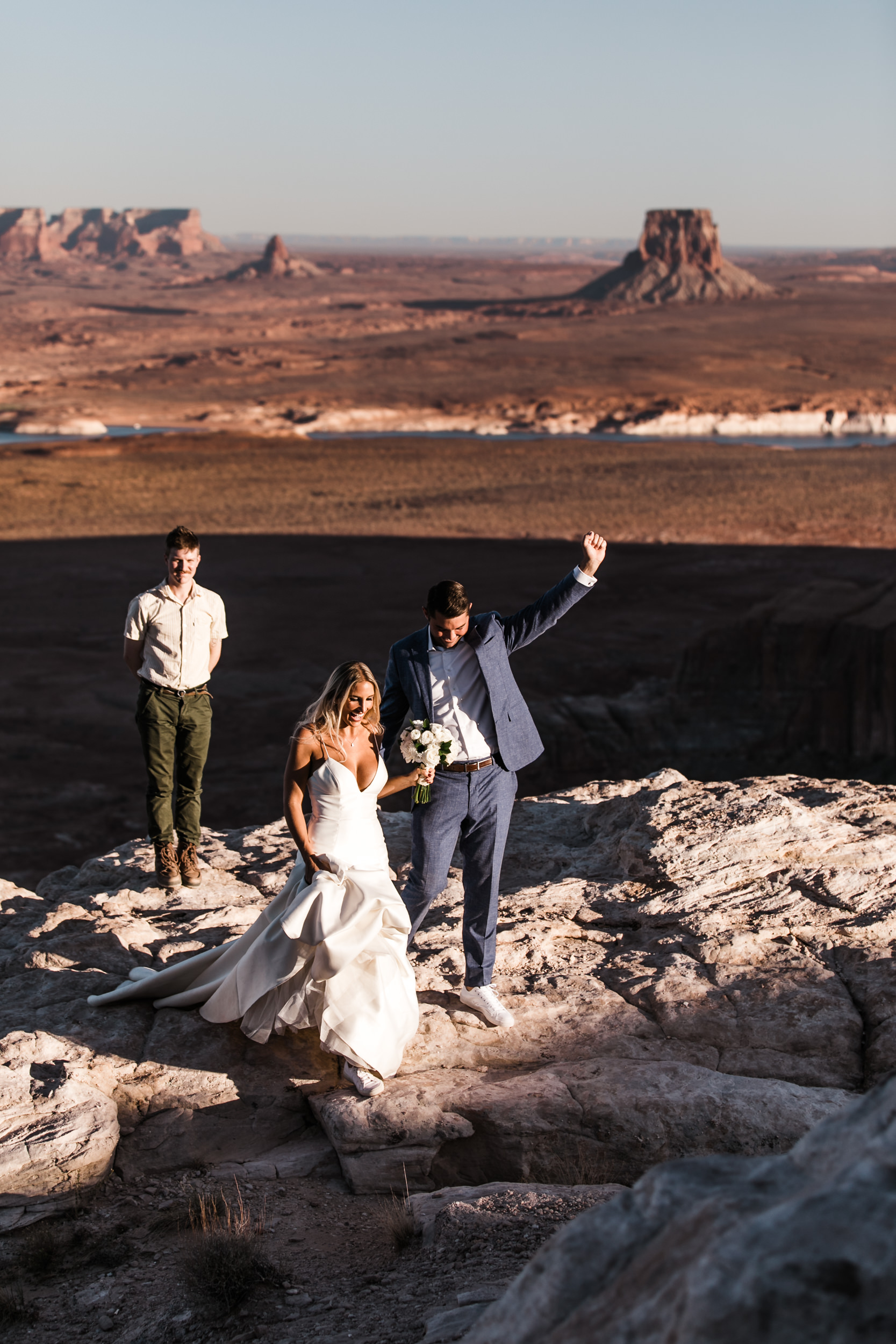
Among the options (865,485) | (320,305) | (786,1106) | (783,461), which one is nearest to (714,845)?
(786,1106)

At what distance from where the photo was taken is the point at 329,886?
463cm

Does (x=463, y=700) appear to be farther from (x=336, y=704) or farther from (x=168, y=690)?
(x=168, y=690)

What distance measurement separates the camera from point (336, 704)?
15.1ft

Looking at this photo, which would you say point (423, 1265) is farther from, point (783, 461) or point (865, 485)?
point (783, 461)

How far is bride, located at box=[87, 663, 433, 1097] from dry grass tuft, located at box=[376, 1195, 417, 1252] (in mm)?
565

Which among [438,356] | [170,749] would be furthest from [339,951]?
[438,356]

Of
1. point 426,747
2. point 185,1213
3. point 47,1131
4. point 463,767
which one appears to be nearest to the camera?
point 185,1213

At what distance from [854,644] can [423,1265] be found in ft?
41.3

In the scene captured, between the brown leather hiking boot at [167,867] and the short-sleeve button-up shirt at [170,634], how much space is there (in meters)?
1.07

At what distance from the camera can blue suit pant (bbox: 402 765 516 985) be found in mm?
4902

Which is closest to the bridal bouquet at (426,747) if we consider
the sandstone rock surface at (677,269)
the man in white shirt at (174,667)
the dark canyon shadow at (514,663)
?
the man in white shirt at (174,667)

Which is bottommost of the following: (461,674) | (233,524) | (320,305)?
(233,524)

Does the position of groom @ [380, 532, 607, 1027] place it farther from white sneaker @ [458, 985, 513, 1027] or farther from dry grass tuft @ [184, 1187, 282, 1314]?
dry grass tuft @ [184, 1187, 282, 1314]

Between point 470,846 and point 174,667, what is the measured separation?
2093mm
